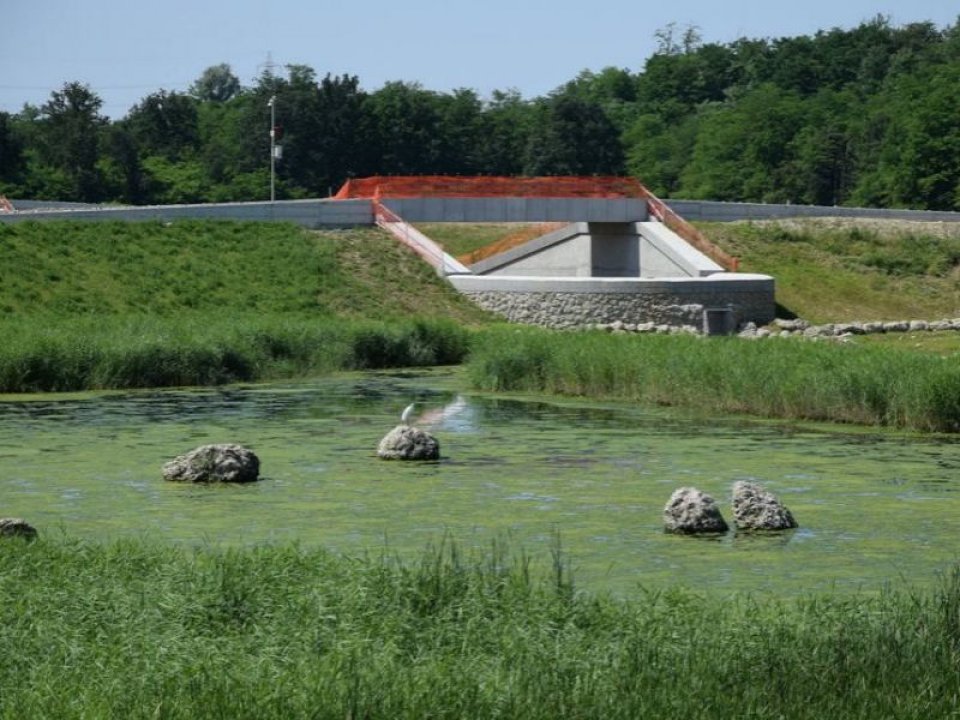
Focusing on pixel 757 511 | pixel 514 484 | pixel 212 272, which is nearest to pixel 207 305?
pixel 212 272

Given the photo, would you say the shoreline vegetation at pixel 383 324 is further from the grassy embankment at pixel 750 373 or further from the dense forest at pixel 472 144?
the dense forest at pixel 472 144

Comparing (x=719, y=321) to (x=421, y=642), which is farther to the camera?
(x=719, y=321)

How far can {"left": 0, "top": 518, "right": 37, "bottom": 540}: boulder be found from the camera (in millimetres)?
15789

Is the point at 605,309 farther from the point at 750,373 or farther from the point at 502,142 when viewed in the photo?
the point at 502,142

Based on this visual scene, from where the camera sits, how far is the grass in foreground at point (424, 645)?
10750 mm

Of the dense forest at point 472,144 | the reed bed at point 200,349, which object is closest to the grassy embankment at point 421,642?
the reed bed at point 200,349

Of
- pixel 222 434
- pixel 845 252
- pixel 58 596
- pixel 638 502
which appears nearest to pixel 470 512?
pixel 638 502

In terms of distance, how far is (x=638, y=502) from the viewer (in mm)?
20234

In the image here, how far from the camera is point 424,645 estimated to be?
12328mm

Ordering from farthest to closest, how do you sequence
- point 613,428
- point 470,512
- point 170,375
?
point 170,375, point 613,428, point 470,512

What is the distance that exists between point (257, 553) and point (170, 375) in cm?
2108

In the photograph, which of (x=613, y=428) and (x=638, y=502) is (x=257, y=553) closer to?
(x=638, y=502)

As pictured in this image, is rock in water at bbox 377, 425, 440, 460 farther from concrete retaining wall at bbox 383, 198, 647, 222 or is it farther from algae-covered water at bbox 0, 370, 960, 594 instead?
concrete retaining wall at bbox 383, 198, 647, 222

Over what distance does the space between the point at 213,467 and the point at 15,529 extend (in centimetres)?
571
